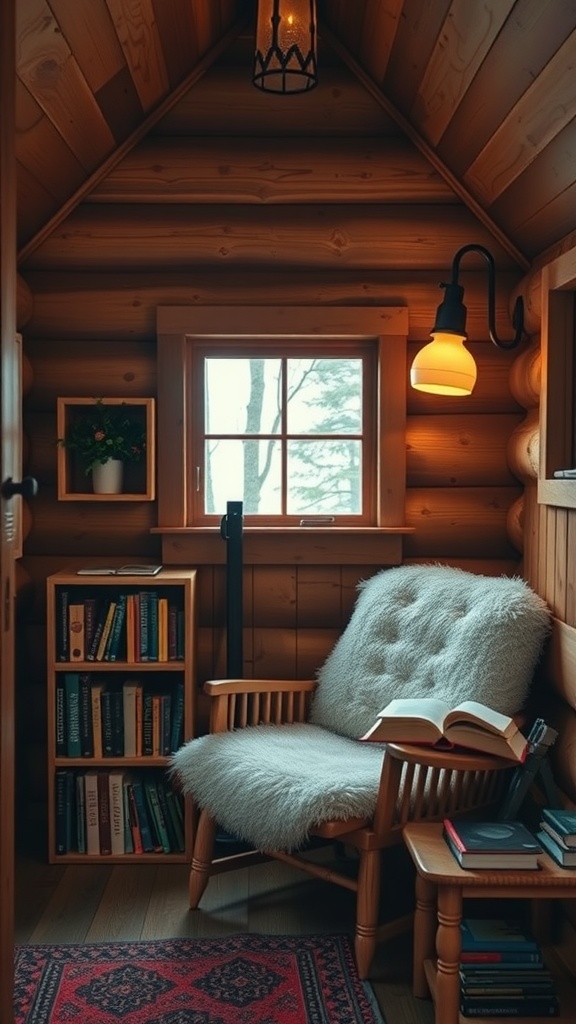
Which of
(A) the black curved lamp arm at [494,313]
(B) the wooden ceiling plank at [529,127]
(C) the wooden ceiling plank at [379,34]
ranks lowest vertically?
(A) the black curved lamp arm at [494,313]

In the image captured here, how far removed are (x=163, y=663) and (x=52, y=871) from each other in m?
0.75

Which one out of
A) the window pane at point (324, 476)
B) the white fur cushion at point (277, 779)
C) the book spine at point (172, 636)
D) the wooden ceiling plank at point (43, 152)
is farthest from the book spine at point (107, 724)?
the wooden ceiling plank at point (43, 152)

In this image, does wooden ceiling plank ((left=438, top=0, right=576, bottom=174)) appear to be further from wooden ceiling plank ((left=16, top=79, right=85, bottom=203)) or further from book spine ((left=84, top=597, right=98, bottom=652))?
book spine ((left=84, top=597, right=98, bottom=652))

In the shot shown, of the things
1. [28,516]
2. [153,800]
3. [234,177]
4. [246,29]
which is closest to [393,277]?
[234,177]

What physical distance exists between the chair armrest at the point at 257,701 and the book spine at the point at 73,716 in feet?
1.49

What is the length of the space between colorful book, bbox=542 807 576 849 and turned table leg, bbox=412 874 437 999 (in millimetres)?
359

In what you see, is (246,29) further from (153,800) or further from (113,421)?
(153,800)

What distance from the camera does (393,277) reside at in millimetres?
3547

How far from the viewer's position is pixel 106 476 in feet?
11.4

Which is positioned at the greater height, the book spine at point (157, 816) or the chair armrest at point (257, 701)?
the chair armrest at point (257, 701)

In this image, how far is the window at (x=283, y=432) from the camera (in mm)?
3625

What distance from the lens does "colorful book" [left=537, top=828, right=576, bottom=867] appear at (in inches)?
89.6

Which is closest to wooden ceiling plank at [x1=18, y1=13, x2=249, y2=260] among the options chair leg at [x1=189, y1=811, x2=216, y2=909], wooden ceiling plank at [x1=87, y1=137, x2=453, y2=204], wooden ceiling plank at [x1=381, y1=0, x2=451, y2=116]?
wooden ceiling plank at [x1=87, y1=137, x2=453, y2=204]

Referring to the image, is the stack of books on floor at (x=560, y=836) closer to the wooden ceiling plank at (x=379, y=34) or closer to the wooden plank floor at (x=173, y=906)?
the wooden plank floor at (x=173, y=906)
